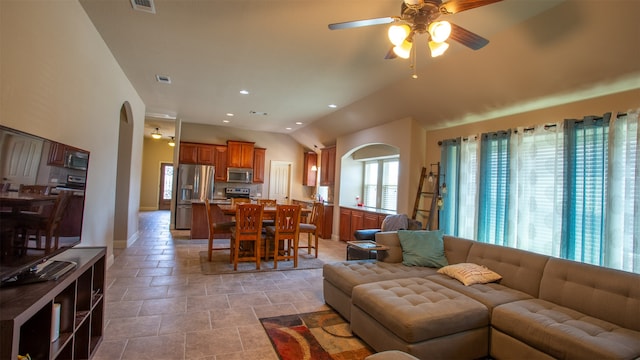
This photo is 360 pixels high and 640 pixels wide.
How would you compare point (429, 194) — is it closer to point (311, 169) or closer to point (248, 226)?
point (248, 226)

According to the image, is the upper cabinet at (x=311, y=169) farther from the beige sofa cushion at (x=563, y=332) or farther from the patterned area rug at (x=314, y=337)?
the beige sofa cushion at (x=563, y=332)

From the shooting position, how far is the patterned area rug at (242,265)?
14.8 ft

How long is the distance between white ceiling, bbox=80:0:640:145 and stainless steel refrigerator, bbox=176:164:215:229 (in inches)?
112

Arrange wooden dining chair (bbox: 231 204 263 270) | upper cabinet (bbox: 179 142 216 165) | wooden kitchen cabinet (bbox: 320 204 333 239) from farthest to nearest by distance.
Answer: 1. upper cabinet (bbox: 179 142 216 165)
2. wooden kitchen cabinet (bbox: 320 204 333 239)
3. wooden dining chair (bbox: 231 204 263 270)

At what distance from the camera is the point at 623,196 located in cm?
279

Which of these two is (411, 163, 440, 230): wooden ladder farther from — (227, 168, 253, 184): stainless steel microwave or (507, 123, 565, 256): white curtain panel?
(227, 168, 253, 184): stainless steel microwave

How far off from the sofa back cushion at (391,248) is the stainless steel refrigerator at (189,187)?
5615 millimetres

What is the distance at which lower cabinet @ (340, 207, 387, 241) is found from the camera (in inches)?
236

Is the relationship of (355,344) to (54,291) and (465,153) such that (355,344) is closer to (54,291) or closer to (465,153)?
(54,291)

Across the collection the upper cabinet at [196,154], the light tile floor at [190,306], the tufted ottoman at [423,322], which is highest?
the upper cabinet at [196,154]

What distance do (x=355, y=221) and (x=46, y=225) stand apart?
5.42m

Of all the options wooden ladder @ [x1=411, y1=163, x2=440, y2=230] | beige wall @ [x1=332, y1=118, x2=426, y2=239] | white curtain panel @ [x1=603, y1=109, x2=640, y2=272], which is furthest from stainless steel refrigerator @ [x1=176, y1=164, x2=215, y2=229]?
white curtain panel @ [x1=603, y1=109, x2=640, y2=272]

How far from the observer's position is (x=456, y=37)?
7.29 ft

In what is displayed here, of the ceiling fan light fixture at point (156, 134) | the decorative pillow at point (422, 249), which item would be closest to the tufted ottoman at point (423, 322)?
the decorative pillow at point (422, 249)
